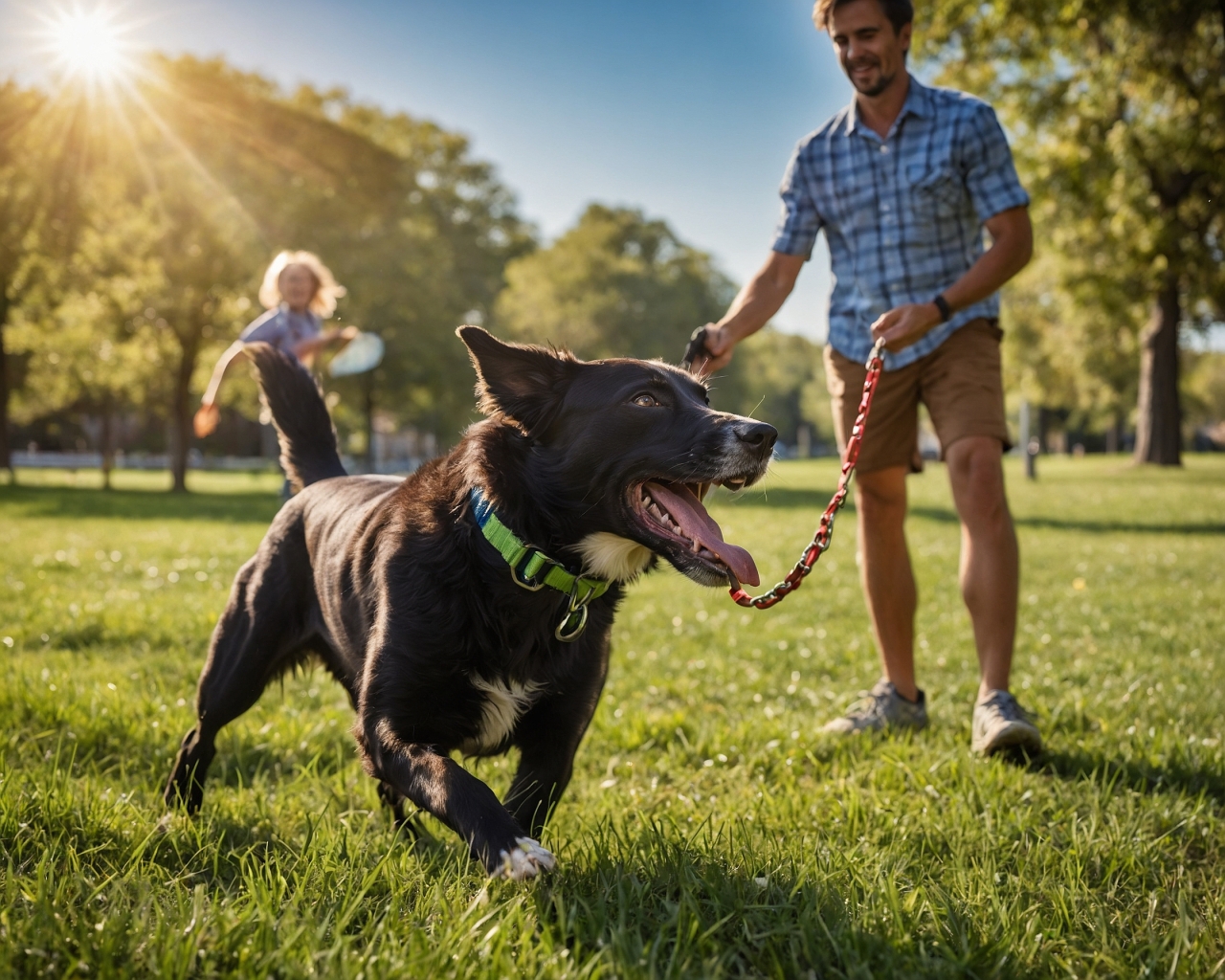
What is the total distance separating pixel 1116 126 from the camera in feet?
62.8

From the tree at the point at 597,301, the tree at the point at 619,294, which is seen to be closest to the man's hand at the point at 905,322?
the tree at the point at 619,294

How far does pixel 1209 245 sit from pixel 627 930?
2514cm

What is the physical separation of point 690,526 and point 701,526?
0.11ft

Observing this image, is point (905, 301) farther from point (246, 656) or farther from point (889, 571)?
point (246, 656)

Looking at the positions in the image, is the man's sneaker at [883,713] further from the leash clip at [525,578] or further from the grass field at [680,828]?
the leash clip at [525,578]

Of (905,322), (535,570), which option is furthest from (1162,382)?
(535,570)

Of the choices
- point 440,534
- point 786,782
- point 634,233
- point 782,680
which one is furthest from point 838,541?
point 634,233

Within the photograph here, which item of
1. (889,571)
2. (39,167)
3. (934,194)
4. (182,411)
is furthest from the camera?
(182,411)

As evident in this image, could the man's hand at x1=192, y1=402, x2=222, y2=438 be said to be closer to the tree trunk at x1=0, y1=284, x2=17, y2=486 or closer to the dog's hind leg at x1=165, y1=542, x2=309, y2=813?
the dog's hind leg at x1=165, y1=542, x2=309, y2=813

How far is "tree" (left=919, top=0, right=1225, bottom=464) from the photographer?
16.1m

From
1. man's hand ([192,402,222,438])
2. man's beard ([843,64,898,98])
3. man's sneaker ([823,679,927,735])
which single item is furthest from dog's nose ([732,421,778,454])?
man's hand ([192,402,222,438])

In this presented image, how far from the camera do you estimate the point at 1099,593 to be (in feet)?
28.3

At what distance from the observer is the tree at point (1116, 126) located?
1608 centimetres

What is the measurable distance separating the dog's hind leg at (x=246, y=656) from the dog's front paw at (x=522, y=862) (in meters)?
1.57
